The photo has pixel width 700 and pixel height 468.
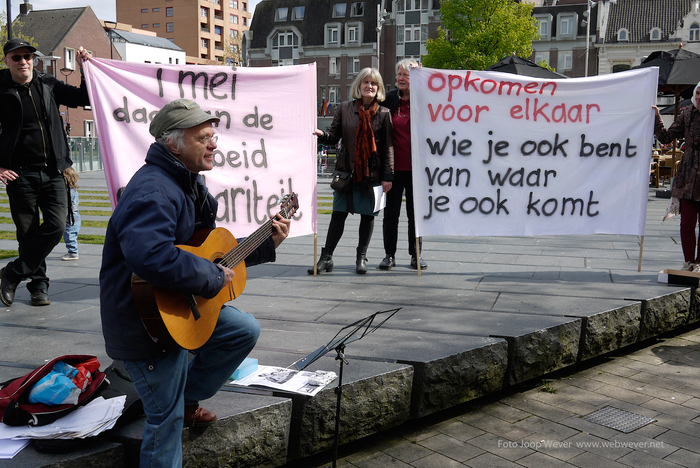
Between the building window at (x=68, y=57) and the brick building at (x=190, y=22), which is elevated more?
the brick building at (x=190, y=22)

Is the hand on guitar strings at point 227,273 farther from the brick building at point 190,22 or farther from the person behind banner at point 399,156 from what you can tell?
the brick building at point 190,22

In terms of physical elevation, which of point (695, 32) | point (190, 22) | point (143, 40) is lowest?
point (695, 32)

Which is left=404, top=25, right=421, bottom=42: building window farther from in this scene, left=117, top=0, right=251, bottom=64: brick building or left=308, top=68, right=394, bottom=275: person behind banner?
left=308, top=68, right=394, bottom=275: person behind banner

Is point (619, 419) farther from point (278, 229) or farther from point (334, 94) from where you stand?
point (334, 94)

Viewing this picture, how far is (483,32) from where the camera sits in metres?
37.5

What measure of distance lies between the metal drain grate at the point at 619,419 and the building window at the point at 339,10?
62.2 meters

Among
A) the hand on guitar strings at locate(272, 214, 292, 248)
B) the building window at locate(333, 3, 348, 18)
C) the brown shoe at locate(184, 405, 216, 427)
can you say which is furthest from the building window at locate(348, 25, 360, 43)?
the brown shoe at locate(184, 405, 216, 427)

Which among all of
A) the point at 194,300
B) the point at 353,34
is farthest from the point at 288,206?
the point at 353,34

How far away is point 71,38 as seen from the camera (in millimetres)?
61781

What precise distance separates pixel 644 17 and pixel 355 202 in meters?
58.4

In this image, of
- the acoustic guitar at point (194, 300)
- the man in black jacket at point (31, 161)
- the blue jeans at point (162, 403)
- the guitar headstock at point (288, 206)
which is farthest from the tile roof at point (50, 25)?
the blue jeans at point (162, 403)

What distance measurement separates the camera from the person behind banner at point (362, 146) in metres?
6.06

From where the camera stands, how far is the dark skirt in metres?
6.23

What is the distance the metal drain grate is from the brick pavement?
41mm
